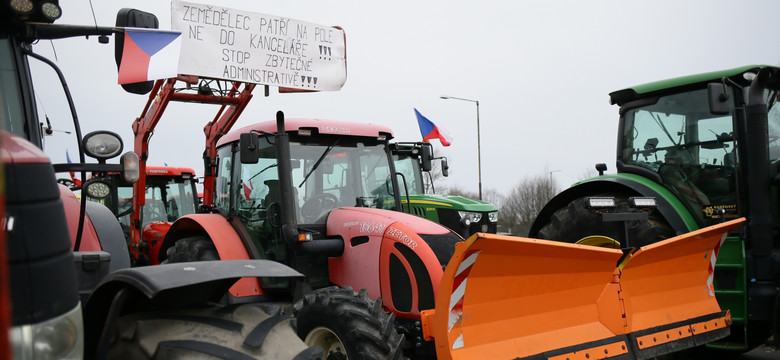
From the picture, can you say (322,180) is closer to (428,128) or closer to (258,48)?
(258,48)

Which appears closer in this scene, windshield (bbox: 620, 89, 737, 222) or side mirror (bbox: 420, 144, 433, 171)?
windshield (bbox: 620, 89, 737, 222)

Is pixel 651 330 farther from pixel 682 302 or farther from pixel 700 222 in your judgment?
pixel 700 222

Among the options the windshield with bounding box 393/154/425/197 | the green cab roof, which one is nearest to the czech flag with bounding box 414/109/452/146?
the windshield with bounding box 393/154/425/197

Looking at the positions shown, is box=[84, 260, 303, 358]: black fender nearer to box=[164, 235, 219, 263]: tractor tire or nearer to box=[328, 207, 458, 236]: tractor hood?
box=[328, 207, 458, 236]: tractor hood

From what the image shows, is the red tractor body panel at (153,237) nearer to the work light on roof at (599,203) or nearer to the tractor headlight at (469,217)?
the tractor headlight at (469,217)

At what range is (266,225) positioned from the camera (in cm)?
529

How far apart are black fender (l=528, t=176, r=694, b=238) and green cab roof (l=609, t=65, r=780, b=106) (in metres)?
0.98

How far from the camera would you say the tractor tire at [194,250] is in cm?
547

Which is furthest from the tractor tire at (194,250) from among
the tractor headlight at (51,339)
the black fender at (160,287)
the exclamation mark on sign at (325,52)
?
the tractor headlight at (51,339)

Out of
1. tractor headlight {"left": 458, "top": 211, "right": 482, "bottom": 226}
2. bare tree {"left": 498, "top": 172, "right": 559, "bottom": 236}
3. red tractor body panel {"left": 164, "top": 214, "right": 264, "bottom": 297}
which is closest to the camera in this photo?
red tractor body panel {"left": 164, "top": 214, "right": 264, "bottom": 297}

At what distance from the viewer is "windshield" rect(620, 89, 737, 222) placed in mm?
5617

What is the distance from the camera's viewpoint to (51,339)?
1377mm

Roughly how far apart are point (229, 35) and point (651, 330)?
4.44 metres

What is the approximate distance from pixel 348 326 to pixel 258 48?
10.1 ft
